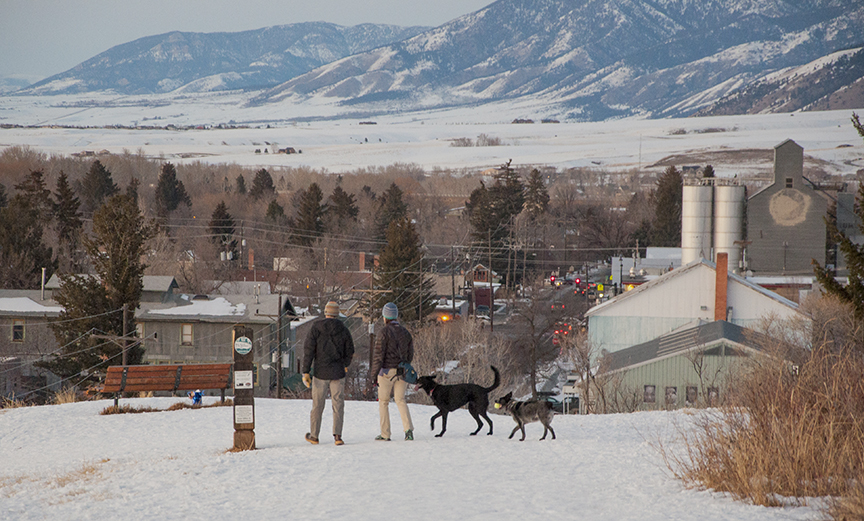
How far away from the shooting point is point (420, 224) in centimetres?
11294

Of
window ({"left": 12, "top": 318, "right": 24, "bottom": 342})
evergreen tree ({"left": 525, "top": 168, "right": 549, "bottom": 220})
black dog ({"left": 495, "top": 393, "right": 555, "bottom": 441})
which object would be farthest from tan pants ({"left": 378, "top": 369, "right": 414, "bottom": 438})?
evergreen tree ({"left": 525, "top": 168, "right": 549, "bottom": 220})

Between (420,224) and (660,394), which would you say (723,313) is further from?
(420,224)

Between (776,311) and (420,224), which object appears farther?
(420,224)

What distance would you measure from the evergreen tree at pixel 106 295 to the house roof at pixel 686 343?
18462mm

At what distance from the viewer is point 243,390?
11086 mm

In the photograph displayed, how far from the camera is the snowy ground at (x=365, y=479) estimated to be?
7.82m

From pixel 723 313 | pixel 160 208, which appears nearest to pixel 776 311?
pixel 723 313

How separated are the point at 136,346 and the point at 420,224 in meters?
79.9

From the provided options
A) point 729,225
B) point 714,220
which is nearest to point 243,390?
point 714,220

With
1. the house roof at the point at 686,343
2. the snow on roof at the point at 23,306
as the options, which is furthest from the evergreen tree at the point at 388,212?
the house roof at the point at 686,343

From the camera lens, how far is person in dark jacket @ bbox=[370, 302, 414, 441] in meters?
11.6

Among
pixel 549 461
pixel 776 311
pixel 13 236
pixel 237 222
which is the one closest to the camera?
pixel 549 461

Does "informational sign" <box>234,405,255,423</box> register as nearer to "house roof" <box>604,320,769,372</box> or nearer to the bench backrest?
the bench backrest

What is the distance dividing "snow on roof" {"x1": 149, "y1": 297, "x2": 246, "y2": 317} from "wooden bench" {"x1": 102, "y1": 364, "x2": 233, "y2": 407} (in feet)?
97.3
